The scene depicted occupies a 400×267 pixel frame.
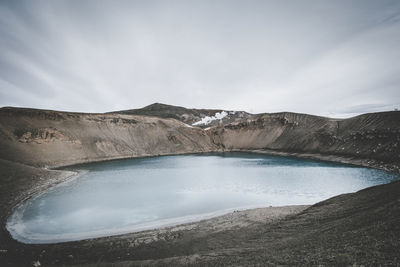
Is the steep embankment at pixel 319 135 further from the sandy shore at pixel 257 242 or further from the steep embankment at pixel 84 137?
the sandy shore at pixel 257 242

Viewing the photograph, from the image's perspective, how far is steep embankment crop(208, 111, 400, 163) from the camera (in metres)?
28.4

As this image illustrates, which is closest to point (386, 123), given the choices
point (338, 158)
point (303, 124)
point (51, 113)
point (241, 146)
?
point (338, 158)

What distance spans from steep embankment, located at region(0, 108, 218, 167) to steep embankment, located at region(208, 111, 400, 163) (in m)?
9.28

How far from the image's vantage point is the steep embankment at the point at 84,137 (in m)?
32.3

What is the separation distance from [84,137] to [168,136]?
2076cm

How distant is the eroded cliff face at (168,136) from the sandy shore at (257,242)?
2429 cm

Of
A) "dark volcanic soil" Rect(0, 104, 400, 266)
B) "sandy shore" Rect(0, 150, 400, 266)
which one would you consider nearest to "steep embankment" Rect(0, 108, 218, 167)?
"dark volcanic soil" Rect(0, 104, 400, 266)

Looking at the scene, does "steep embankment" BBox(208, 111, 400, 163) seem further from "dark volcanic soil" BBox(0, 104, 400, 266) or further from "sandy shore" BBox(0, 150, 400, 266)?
"sandy shore" BBox(0, 150, 400, 266)

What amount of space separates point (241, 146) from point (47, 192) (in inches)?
1950

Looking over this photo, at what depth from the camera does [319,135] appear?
133ft

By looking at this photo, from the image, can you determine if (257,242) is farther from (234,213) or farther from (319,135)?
(319,135)

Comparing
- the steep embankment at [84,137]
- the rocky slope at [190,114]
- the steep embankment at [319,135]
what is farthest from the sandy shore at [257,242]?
the rocky slope at [190,114]

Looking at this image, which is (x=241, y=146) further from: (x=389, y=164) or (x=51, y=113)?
(x=51, y=113)

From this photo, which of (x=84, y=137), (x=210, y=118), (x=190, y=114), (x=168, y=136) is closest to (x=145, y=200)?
(x=84, y=137)
